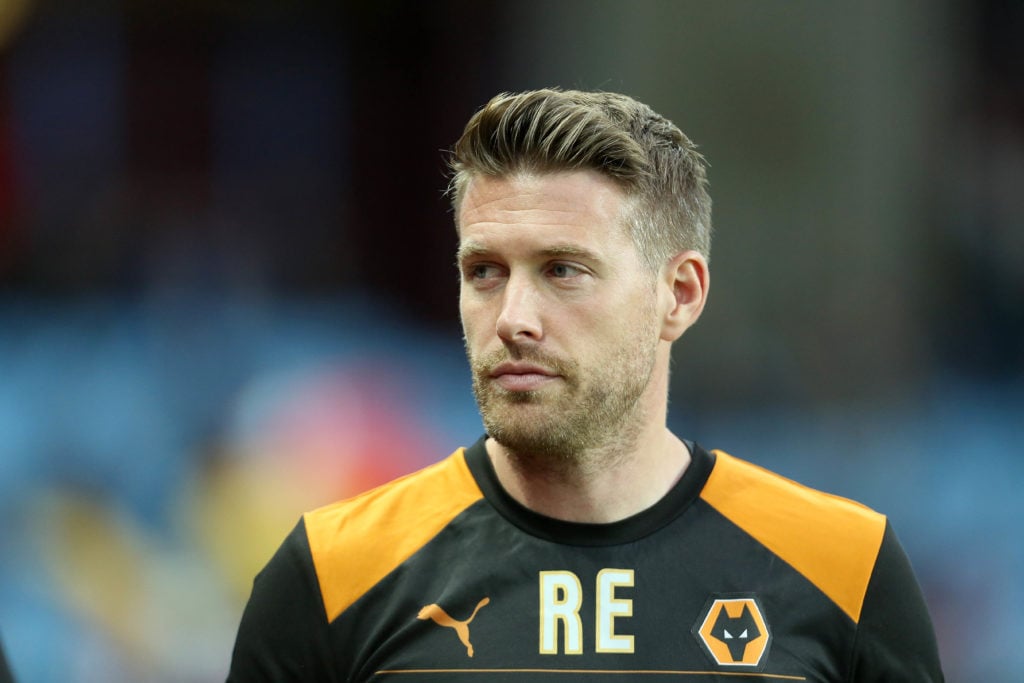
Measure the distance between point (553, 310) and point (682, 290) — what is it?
1.20 feet

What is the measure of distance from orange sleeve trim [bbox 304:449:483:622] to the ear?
0.50 meters

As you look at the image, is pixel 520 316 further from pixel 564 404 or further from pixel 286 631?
pixel 286 631

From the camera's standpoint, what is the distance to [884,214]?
4.76m

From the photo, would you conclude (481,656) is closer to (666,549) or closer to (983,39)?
(666,549)

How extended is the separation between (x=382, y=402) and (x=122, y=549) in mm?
1046

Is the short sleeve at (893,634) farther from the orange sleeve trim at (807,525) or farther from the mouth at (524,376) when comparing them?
the mouth at (524,376)

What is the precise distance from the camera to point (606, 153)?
2316 mm

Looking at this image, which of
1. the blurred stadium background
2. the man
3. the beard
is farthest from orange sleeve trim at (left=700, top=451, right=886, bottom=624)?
the blurred stadium background

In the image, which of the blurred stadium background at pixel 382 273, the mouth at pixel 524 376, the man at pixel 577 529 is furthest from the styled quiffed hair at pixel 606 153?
the blurred stadium background at pixel 382 273

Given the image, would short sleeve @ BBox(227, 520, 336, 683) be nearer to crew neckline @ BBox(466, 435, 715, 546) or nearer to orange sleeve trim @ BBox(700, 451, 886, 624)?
crew neckline @ BBox(466, 435, 715, 546)

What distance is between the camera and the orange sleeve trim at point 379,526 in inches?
92.4

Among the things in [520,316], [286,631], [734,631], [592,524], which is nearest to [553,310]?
[520,316]

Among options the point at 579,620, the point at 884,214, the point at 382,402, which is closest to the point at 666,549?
the point at 579,620

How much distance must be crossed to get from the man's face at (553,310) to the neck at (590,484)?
5 cm
